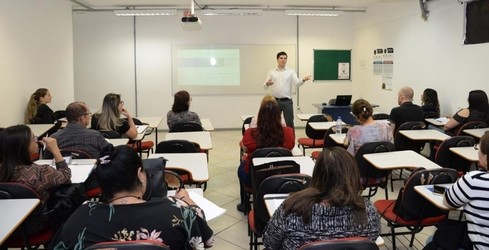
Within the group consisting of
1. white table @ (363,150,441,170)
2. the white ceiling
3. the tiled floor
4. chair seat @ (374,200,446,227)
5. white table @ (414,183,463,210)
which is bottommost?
the tiled floor

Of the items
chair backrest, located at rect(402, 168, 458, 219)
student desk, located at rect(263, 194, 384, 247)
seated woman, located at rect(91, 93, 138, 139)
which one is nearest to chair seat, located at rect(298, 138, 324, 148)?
seated woman, located at rect(91, 93, 138, 139)

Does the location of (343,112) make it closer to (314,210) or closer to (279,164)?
(279,164)

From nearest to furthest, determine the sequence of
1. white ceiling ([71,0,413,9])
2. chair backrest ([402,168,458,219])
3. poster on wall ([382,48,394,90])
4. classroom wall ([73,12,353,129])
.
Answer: chair backrest ([402,168,458,219]) → poster on wall ([382,48,394,90]) → white ceiling ([71,0,413,9]) → classroom wall ([73,12,353,129])

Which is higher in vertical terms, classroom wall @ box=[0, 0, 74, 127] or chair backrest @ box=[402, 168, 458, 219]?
classroom wall @ box=[0, 0, 74, 127]

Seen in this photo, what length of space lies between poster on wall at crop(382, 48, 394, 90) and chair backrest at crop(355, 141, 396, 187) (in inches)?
180

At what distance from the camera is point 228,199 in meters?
4.87

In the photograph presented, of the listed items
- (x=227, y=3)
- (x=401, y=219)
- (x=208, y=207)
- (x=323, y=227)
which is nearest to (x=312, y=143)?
(x=401, y=219)

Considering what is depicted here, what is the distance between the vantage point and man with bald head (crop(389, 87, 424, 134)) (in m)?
5.64

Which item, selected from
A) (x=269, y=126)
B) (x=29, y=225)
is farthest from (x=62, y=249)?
(x=269, y=126)

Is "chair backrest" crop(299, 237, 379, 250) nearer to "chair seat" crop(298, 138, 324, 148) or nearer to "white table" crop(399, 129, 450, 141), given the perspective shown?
"white table" crop(399, 129, 450, 141)

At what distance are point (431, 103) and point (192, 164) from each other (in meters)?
4.47

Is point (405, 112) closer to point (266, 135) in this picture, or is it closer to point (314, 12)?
point (266, 135)

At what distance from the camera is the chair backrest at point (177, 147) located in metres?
4.09

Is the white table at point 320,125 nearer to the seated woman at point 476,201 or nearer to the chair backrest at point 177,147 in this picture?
the chair backrest at point 177,147
